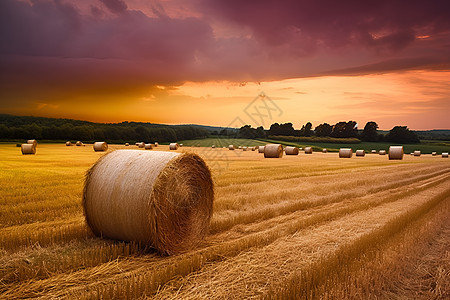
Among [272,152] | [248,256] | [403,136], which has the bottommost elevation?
[248,256]

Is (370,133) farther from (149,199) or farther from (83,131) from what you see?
(149,199)

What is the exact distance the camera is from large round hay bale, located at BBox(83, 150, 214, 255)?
6.06 metres

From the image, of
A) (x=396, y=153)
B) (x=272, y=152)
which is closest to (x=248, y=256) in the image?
(x=272, y=152)

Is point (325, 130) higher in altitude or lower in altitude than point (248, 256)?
higher

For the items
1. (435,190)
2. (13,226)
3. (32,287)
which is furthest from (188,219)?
(435,190)

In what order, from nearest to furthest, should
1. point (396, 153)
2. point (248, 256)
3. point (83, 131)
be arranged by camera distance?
point (248, 256)
point (396, 153)
point (83, 131)

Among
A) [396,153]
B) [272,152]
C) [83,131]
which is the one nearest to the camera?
[272,152]

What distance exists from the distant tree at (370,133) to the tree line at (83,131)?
104ft

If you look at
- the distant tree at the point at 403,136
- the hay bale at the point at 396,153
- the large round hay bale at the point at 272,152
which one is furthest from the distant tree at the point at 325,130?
the large round hay bale at the point at 272,152

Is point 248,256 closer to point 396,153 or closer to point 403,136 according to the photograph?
point 396,153

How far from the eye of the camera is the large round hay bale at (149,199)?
19.9ft

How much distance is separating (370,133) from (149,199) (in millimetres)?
67223

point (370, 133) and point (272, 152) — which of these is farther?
point (370, 133)

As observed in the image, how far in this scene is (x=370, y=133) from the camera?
220ft
